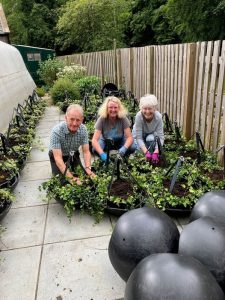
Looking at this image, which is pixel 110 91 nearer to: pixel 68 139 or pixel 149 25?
pixel 68 139

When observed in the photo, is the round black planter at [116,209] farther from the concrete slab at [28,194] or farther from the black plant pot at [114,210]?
the concrete slab at [28,194]

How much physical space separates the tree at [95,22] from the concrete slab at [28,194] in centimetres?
1657

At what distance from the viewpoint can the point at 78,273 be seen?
8.72 feet

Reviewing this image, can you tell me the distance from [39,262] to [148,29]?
82.2 ft

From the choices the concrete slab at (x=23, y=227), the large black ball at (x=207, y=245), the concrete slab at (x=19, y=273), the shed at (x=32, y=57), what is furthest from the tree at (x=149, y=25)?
the large black ball at (x=207, y=245)

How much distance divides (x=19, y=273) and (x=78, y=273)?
0.56m

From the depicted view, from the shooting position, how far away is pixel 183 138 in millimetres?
5332

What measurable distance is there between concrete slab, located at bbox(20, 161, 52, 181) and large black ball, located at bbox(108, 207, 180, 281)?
263 centimetres

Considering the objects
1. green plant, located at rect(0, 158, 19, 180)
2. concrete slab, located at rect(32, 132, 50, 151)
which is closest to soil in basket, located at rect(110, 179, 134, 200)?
green plant, located at rect(0, 158, 19, 180)

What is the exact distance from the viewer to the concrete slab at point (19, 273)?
2.48 m

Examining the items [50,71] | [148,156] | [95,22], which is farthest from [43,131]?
[95,22]

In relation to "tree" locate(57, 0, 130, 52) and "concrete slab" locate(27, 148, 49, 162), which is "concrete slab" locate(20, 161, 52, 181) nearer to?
"concrete slab" locate(27, 148, 49, 162)

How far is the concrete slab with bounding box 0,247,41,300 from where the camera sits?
248 centimetres

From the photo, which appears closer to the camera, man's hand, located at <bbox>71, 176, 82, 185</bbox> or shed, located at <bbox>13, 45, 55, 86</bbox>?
man's hand, located at <bbox>71, 176, 82, 185</bbox>
